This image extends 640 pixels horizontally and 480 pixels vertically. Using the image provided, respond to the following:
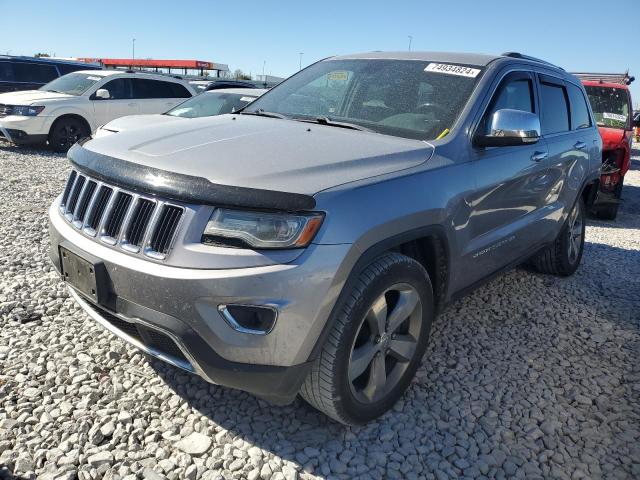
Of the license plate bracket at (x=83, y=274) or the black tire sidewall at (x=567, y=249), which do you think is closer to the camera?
the license plate bracket at (x=83, y=274)

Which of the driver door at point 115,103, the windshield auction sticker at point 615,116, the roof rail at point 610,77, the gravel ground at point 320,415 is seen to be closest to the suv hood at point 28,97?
the driver door at point 115,103

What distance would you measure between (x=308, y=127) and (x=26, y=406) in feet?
6.51

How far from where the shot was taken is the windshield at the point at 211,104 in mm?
8203

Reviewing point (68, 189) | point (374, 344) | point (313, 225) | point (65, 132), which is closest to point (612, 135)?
point (374, 344)

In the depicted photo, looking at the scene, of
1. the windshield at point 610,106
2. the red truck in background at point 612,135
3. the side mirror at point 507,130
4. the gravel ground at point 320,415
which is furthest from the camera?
the windshield at point 610,106

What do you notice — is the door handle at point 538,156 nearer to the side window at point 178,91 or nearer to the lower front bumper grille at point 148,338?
the lower front bumper grille at point 148,338

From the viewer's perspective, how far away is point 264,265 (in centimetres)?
194

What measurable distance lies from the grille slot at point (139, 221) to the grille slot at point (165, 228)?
7 centimetres

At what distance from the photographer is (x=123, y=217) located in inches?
87.1

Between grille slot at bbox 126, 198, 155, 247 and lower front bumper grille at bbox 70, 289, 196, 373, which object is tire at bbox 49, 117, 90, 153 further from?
grille slot at bbox 126, 198, 155, 247

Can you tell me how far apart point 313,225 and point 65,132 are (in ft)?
32.8

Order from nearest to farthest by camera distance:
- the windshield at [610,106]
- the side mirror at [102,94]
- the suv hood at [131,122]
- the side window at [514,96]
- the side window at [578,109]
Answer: the side window at [514,96] < the side window at [578,109] < the suv hood at [131,122] < the windshield at [610,106] < the side mirror at [102,94]

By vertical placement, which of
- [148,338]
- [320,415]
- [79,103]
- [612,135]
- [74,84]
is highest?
[74,84]

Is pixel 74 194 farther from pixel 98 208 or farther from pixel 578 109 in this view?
pixel 578 109
